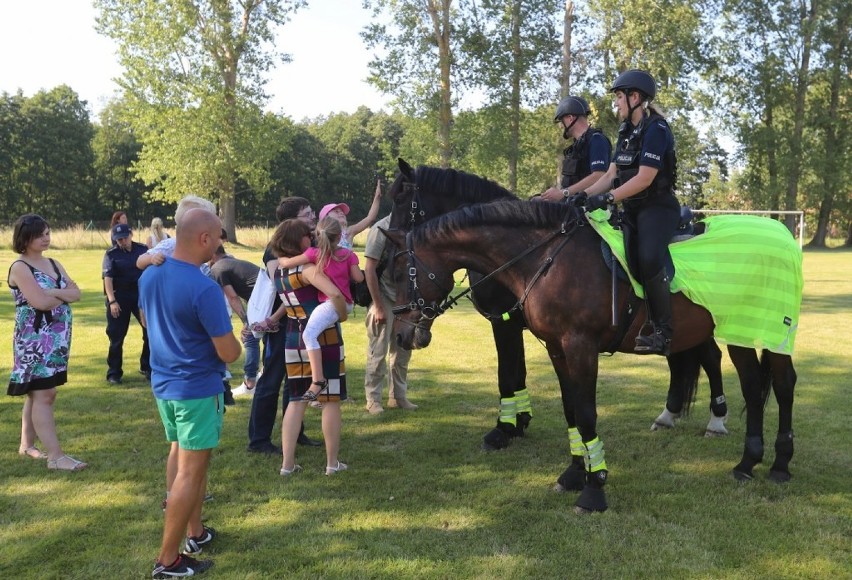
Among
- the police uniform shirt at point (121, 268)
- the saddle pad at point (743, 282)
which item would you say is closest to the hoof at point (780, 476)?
the saddle pad at point (743, 282)

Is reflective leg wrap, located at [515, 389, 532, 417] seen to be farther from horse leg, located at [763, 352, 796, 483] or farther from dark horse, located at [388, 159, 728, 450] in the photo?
horse leg, located at [763, 352, 796, 483]

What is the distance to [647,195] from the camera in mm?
4609

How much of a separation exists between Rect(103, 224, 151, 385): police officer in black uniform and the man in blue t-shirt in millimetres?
5138

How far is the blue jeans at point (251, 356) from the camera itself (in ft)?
24.8

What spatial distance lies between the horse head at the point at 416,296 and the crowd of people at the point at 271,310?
63 centimetres

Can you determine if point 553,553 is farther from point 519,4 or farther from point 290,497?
point 519,4

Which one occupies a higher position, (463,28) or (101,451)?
(463,28)

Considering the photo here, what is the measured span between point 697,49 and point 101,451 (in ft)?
120

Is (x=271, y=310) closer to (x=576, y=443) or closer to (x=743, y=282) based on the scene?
(x=576, y=443)

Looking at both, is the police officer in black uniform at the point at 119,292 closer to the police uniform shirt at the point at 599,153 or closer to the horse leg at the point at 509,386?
the horse leg at the point at 509,386

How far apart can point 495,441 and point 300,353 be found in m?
2.01

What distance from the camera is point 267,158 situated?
37.8 m

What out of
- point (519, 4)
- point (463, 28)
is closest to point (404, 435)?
point (463, 28)

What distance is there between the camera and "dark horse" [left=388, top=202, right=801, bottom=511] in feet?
14.4
